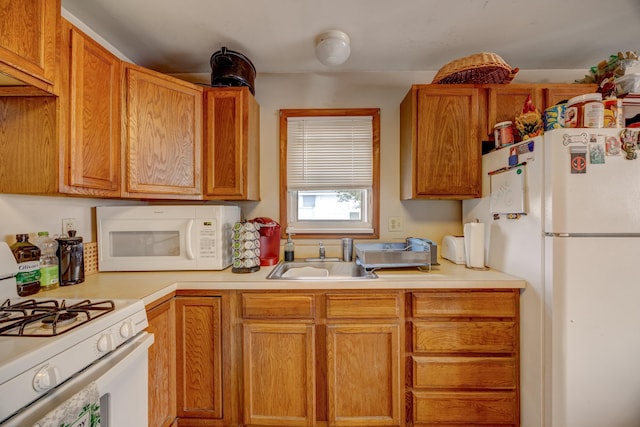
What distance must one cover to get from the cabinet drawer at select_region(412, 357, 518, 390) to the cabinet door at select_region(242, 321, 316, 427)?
634mm

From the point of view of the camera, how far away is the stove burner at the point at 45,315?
0.81 m

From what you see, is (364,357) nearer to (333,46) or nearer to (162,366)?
(162,366)

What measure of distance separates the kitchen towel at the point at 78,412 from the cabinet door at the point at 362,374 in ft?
3.18

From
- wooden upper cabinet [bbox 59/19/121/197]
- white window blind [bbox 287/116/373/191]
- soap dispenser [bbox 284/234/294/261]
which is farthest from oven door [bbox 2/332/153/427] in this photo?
white window blind [bbox 287/116/373/191]

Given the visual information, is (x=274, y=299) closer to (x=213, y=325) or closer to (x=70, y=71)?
(x=213, y=325)

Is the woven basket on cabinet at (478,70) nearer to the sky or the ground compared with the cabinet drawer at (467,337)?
nearer to the sky

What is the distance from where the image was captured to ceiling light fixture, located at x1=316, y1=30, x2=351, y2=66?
1.66 meters

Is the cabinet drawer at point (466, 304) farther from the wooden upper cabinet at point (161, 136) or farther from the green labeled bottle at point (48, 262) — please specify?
the green labeled bottle at point (48, 262)

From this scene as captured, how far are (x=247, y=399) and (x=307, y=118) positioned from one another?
1.90 meters

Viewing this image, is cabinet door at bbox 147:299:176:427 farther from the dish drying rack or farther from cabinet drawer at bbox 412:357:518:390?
cabinet drawer at bbox 412:357:518:390

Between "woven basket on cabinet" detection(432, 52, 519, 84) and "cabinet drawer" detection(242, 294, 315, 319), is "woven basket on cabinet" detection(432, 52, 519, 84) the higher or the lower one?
the higher one

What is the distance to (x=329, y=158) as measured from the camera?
2115 mm

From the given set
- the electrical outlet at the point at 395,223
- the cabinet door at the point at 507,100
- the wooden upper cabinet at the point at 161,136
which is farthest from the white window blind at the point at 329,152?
the cabinet door at the point at 507,100

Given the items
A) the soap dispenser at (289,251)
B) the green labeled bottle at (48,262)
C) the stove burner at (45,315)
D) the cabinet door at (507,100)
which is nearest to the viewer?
the stove burner at (45,315)
